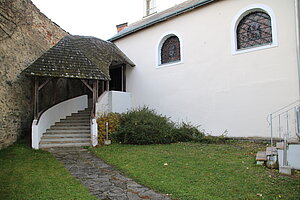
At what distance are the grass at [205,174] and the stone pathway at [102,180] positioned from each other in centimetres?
23

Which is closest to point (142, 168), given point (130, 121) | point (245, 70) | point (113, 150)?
point (113, 150)

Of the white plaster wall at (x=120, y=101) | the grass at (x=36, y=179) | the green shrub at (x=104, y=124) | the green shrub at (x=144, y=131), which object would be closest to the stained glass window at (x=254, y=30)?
the green shrub at (x=144, y=131)

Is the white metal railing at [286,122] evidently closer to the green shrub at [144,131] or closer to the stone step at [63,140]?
the green shrub at [144,131]

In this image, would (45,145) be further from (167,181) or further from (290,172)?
(290,172)

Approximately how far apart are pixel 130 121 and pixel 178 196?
5.97 m

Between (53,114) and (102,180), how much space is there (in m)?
6.67

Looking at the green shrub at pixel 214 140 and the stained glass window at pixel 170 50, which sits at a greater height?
the stained glass window at pixel 170 50

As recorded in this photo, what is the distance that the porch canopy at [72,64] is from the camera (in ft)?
28.4

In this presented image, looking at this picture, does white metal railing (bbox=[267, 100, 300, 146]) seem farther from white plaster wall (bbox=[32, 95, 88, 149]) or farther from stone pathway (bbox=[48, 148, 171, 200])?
white plaster wall (bbox=[32, 95, 88, 149])

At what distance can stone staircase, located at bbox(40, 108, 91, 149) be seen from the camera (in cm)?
887

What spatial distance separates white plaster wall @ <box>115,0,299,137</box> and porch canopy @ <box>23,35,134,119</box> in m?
2.97

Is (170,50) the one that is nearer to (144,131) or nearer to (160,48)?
(160,48)

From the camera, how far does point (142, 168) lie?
17.9ft

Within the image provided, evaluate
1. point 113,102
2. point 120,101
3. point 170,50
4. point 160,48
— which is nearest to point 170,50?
point 170,50
